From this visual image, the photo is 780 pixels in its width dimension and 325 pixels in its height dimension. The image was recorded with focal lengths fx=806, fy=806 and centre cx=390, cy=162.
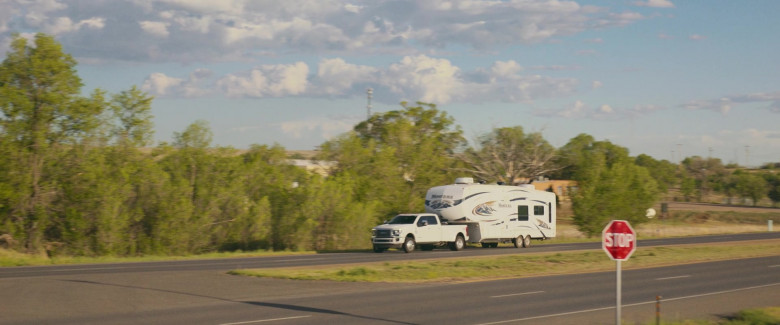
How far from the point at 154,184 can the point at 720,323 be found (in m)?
32.3

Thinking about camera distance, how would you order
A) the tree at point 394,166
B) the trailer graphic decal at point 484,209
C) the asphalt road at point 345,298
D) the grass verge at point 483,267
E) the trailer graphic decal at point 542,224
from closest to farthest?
the asphalt road at point 345,298 < the grass verge at point 483,267 < the trailer graphic decal at point 484,209 < the trailer graphic decal at point 542,224 < the tree at point 394,166

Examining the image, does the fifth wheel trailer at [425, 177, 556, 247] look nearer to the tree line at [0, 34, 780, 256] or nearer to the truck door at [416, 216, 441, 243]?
the truck door at [416, 216, 441, 243]

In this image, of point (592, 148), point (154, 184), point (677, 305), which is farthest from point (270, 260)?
point (592, 148)

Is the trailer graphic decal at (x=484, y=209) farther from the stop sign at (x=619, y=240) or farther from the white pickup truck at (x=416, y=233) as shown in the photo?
the stop sign at (x=619, y=240)

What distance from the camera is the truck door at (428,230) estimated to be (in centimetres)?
3866

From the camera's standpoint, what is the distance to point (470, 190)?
40750 mm

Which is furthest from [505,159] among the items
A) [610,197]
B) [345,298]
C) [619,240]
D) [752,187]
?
[752,187]

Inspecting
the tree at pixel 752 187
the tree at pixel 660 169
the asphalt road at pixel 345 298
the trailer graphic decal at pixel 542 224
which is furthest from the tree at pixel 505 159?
the tree at pixel 660 169

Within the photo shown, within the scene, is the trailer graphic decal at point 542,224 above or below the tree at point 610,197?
below

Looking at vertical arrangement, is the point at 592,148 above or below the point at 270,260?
above

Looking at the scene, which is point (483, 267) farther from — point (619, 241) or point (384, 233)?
point (619, 241)

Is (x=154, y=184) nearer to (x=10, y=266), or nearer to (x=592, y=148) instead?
(x=10, y=266)

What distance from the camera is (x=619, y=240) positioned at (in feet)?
41.4

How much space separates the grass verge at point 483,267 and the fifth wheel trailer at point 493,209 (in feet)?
19.8
